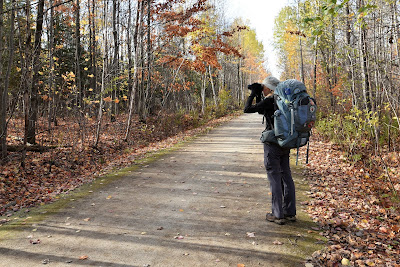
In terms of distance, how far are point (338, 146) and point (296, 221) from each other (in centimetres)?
629

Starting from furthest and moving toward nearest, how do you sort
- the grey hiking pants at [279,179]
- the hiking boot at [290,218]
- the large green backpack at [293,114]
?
the hiking boot at [290,218] → the grey hiking pants at [279,179] → the large green backpack at [293,114]

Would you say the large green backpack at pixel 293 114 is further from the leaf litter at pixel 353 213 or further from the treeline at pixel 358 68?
the leaf litter at pixel 353 213

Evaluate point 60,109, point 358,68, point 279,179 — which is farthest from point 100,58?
point 279,179

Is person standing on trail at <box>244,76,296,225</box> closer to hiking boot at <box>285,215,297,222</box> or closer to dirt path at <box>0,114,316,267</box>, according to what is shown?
hiking boot at <box>285,215,297,222</box>

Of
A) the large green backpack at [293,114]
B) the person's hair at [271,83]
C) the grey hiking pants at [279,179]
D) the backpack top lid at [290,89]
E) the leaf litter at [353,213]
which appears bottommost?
the leaf litter at [353,213]

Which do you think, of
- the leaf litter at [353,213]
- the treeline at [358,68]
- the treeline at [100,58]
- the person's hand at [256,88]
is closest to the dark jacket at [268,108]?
the person's hand at [256,88]

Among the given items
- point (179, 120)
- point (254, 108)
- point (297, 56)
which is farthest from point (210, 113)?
point (254, 108)

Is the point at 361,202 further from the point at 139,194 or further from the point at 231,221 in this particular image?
the point at 139,194

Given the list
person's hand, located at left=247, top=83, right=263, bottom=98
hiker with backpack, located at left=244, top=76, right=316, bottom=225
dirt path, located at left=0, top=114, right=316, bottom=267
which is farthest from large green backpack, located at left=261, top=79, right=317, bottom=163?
dirt path, located at left=0, top=114, right=316, bottom=267

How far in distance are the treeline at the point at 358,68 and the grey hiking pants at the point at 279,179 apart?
1.95 m

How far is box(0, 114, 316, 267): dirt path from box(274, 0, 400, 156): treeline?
3.05 meters

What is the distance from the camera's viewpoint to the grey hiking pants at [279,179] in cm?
411

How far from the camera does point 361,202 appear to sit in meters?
5.39

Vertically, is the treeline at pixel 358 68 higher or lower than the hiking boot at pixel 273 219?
higher
